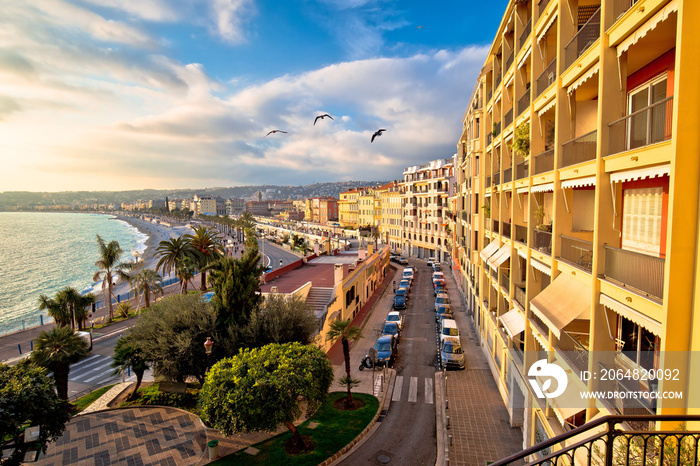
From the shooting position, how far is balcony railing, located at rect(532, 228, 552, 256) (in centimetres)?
1240

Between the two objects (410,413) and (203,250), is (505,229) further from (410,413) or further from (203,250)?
(203,250)

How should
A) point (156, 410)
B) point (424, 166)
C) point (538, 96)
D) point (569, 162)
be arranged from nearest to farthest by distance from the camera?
point (569, 162) → point (538, 96) → point (156, 410) → point (424, 166)

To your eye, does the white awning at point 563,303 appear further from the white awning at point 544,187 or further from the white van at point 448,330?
the white van at point 448,330

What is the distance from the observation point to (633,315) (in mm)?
6980

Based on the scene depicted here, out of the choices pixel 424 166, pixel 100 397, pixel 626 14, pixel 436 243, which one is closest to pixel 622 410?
pixel 626 14

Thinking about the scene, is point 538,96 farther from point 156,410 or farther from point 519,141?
point 156,410

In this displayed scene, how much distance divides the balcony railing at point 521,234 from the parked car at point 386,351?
428 inches

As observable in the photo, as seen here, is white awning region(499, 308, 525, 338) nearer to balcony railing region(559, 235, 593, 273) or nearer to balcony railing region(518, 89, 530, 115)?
balcony railing region(559, 235, 593, 273)

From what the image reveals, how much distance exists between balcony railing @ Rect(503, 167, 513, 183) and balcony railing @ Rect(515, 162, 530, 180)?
0.97 metres

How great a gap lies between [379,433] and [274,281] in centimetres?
1852

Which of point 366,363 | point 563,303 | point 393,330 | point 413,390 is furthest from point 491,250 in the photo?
point 563,303

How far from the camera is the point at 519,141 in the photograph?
579 inches

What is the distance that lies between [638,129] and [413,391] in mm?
15972

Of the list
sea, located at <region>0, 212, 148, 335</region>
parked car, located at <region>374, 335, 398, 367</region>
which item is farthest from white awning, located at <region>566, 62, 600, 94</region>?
sea, located at <region>0, 212, 148, 335</region>
